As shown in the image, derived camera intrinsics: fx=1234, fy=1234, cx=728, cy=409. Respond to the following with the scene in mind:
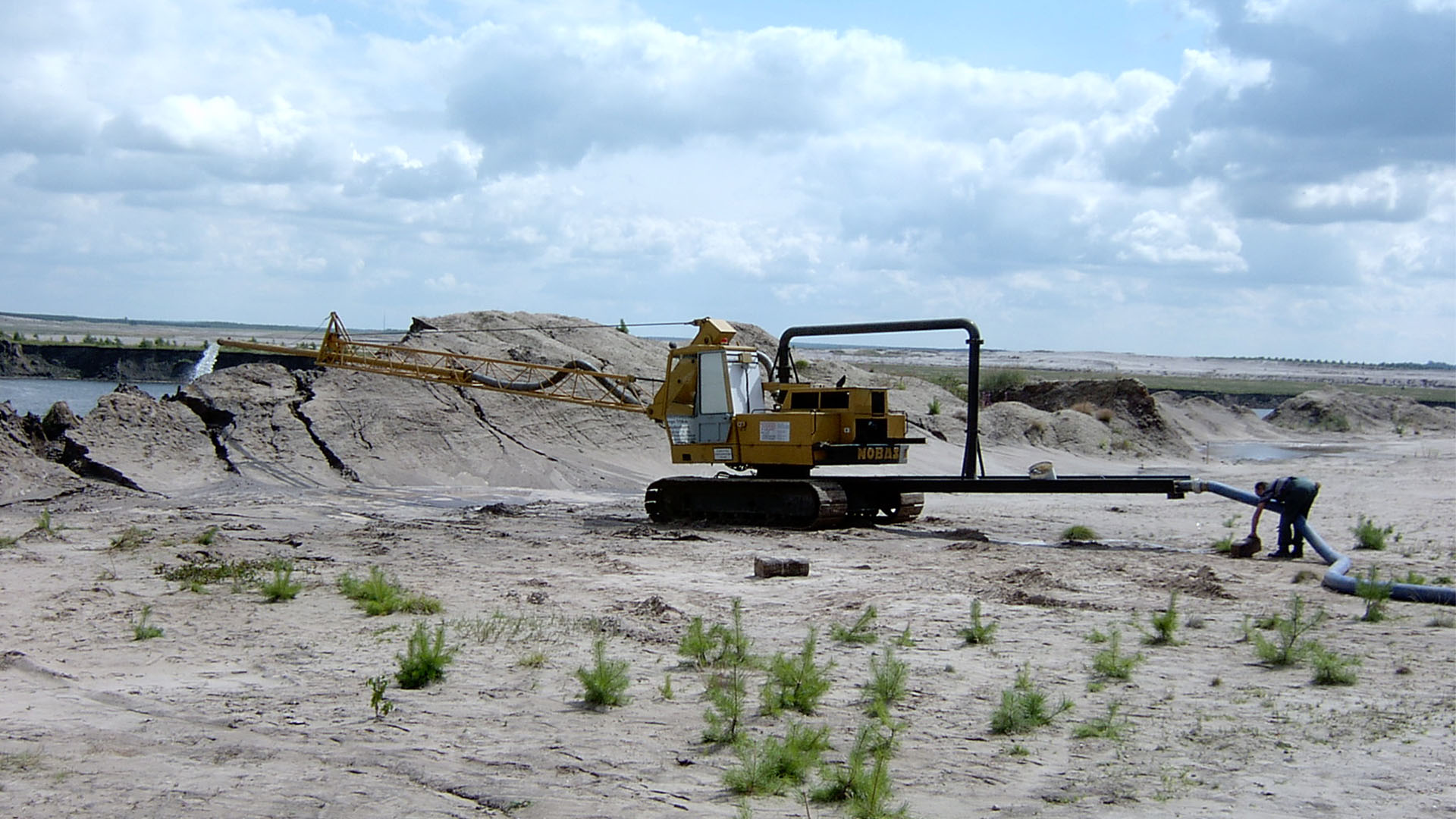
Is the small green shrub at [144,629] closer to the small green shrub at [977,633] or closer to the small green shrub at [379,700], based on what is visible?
the small green shrub at [379,700]

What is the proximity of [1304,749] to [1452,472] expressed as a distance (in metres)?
26.5

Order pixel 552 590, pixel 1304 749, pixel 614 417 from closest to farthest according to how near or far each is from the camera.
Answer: pixel 1304 749 → pixel 552 590 → pixel 614 417

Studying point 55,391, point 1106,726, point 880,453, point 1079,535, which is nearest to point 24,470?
point 880,453

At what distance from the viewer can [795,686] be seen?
27.7 ft

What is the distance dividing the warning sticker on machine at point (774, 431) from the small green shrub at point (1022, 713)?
1113 cm

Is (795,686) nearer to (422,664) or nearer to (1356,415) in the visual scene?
(422,664)

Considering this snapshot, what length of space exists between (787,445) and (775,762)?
1250 centimetres

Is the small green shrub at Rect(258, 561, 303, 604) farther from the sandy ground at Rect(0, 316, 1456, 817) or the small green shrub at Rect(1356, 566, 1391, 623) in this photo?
the small green shrub at Rect(1356, 566, 1391, 623)

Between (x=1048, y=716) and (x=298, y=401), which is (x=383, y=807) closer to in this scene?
(x=1048, y=716)

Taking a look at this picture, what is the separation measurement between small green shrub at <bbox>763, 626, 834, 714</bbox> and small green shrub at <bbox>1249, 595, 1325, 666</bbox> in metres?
3.52

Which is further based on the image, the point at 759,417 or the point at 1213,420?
the point at 1213,420

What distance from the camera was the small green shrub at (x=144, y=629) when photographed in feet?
32.1

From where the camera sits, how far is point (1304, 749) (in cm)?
748

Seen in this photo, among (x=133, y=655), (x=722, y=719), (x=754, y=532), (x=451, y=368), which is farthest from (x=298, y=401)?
(x=722, y=719)
